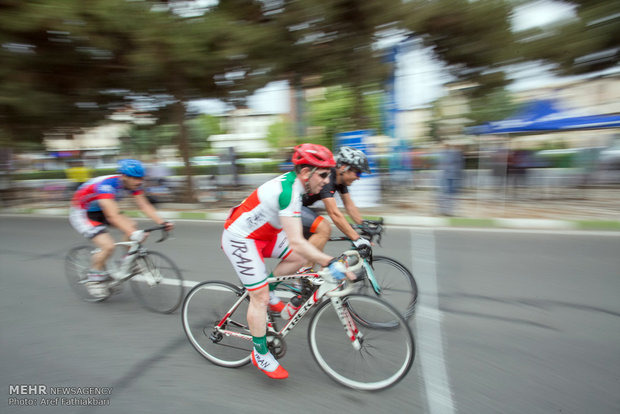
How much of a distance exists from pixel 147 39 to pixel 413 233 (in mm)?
7575

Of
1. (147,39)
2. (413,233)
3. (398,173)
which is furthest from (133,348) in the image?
(398,173)

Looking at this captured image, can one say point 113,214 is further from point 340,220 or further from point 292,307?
point 340,220

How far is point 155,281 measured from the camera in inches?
165

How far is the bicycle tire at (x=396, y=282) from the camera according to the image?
3.87 m

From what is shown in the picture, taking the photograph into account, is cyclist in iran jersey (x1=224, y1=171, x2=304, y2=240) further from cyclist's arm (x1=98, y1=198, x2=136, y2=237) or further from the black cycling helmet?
cyclist's arm (x1=98, y1=198, x2=136, y2=237)

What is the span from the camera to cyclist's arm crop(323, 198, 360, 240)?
138 inches

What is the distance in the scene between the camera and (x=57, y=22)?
8875 millimetres

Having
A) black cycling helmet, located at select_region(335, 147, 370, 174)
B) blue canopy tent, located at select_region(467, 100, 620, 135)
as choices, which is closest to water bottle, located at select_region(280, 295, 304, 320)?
black cycling helmet, located at select_region(335, 147, 370, 174)

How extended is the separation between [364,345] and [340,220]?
3.96 ft

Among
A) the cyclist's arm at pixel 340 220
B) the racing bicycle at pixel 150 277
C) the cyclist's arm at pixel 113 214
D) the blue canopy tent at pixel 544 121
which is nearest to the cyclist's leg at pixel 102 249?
the racing bicycle at pixel 150 277

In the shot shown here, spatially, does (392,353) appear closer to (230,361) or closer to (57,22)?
(230,361)

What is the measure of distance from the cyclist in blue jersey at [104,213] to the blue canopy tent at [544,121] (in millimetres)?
9041

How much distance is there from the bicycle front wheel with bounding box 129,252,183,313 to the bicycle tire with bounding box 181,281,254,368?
1.00 meters

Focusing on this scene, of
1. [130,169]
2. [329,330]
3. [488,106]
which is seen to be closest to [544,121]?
[488,106]
